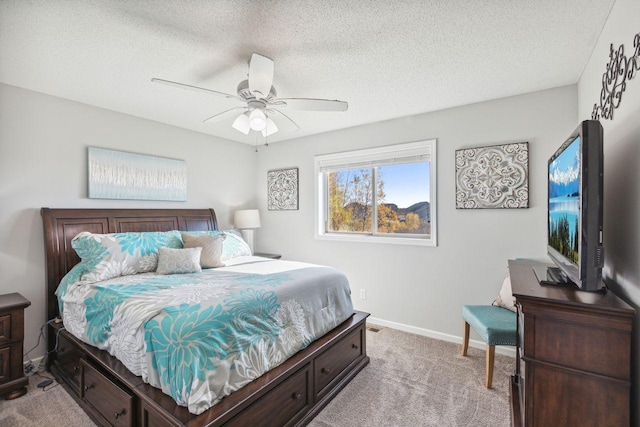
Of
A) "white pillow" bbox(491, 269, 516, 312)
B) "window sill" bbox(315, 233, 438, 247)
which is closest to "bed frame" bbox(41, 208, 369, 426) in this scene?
"window sill" bbox(315, 233, 438, 247)

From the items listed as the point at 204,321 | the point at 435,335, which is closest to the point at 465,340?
the point at 435,335

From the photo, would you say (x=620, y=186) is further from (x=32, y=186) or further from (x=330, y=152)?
(x=32, y=186)

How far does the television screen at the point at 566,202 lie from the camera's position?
1317 millimetres

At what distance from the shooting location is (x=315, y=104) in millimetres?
2236

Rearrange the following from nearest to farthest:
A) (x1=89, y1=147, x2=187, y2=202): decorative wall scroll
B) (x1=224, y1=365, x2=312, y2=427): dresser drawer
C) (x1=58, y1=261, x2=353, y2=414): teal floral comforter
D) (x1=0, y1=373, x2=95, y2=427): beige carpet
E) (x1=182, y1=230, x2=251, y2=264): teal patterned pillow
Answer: (x1=58, y1=261, x2=353, y2=414): teal floral comforter → (x1=224, y1=365, x2=312, y2=427): dresser drawer → (x1=0, y1=373, x2=95, y2=427): beige carpet → (x1=89, y1=147, x2=187, y2=202): decorative wall scroll → (x1=182, y1=230, x2=251, y2=264): teal patterned pillow

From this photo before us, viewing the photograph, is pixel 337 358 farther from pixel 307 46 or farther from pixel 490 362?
pixel 307 46

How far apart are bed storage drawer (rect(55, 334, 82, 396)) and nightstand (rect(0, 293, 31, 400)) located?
0.72ft

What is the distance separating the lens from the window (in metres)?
3.36

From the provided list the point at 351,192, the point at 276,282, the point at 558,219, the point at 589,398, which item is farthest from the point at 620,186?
the point at 351,192

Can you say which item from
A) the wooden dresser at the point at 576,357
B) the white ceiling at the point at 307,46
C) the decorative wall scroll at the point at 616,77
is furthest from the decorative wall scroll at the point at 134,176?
the decorative wall scroll at the point at 616,77

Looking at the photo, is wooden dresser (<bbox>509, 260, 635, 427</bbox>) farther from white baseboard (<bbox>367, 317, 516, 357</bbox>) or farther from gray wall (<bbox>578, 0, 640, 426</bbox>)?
white baseboard (<bbox>367, 317, 516, 357</bbox>)

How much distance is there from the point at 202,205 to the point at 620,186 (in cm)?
407

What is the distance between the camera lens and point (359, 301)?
3.75m

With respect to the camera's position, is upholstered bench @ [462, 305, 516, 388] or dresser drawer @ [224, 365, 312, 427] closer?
dresser drawer @ [224, 365, 312, 427]
